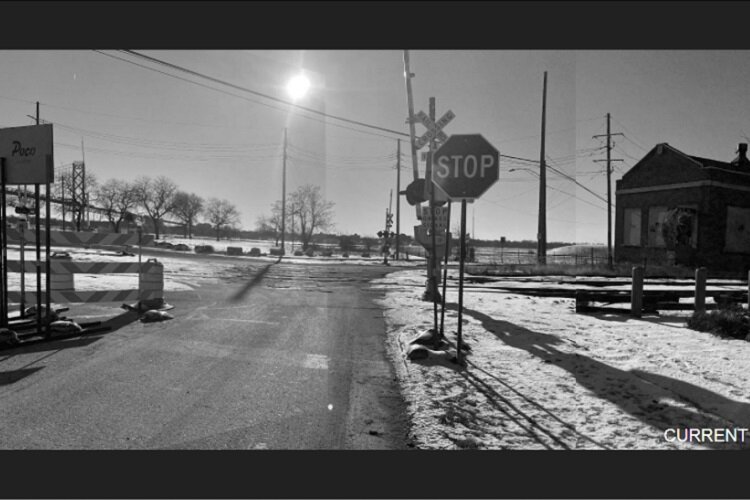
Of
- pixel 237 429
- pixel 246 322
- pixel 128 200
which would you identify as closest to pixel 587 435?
pixel 237 429

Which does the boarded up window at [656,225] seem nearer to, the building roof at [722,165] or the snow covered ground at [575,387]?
the building roof at [722,165]

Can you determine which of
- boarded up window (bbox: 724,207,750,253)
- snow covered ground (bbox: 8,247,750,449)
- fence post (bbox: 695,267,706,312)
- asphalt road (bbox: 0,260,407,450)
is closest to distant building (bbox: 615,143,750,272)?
boarded up window (bbox: 724,207,750,253)

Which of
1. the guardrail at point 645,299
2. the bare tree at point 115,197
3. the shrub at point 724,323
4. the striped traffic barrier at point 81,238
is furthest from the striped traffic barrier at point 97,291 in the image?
the bare tree at point 115,197

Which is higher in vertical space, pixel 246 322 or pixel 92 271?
pixel 92 271

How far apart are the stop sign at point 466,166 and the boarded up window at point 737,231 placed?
3076 centimetres

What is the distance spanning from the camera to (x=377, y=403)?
4070 mm

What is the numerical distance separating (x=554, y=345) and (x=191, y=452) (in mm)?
5237

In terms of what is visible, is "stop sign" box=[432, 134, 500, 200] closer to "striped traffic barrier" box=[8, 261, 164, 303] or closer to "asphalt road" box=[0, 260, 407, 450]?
"asphalt road" box=[0, 260, 407, 450]

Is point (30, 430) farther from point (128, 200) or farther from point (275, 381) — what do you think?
point (128, 200)

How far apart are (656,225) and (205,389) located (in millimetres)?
33503

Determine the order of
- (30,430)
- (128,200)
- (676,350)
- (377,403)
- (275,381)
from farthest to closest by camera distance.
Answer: (128,200)
(676,350)
(275,381)
(377,403)
(30,430)

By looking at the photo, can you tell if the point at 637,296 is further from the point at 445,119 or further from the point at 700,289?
the point at 445,119

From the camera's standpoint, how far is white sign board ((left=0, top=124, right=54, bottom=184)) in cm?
638

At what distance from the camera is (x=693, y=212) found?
27188 millimetres
